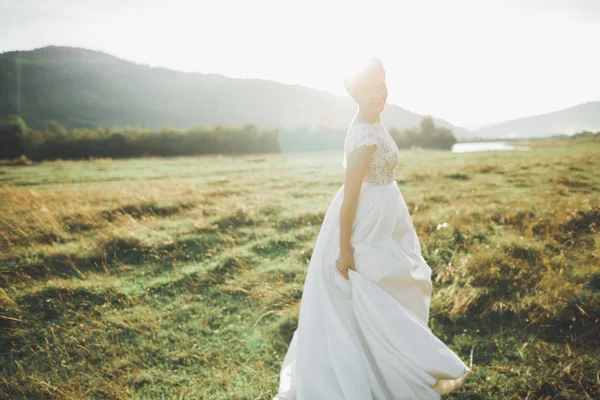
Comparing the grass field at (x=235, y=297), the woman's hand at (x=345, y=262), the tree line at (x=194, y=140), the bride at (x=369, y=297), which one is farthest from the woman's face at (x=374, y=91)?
the tree line at (x=194, y=140)

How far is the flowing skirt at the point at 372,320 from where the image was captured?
8.26ft

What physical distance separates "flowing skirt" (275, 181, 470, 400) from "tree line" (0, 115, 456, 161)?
5692cm

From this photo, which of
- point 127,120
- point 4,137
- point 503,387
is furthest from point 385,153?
point 127,120

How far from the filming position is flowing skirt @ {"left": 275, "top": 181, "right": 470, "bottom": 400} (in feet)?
8.26

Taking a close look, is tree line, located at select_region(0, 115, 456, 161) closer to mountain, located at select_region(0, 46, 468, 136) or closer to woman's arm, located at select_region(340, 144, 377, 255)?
mountain, located at select_region(0, 46, 468, 136)

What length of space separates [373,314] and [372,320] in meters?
0.07

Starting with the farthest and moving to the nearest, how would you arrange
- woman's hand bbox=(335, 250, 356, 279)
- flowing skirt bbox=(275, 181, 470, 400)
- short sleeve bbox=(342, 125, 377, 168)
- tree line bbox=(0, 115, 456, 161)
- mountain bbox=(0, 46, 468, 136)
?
mountain bbox=(0, 46, 468, 136), tree line bbox=(0, 115, 456, 161), woman's hand bbox=(335, 250, 356, 279), flowing skirt bbox=(275, 181, 470, 400), short sleeve bbox=(342, 125, 377, 168)

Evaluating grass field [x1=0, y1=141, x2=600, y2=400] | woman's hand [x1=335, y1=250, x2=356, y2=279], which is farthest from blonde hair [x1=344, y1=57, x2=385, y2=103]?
grass field [x1=0, y1=141, x2=600, y2=400]

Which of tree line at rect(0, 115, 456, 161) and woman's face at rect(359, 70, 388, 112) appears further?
tree line at rect(0, 115, 456, 161)

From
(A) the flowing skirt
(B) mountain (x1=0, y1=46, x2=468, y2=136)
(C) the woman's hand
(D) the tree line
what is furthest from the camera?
(B) mountain (x1=0, y1=46, x2=468, y2=136)

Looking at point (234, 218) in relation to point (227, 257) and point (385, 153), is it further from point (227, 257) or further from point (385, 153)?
point (385, 153)

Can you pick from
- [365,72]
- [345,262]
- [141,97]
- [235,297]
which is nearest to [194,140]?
[235,297]

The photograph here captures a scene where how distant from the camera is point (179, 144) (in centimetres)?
5959

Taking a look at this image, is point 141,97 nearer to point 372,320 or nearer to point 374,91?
point 374,91
